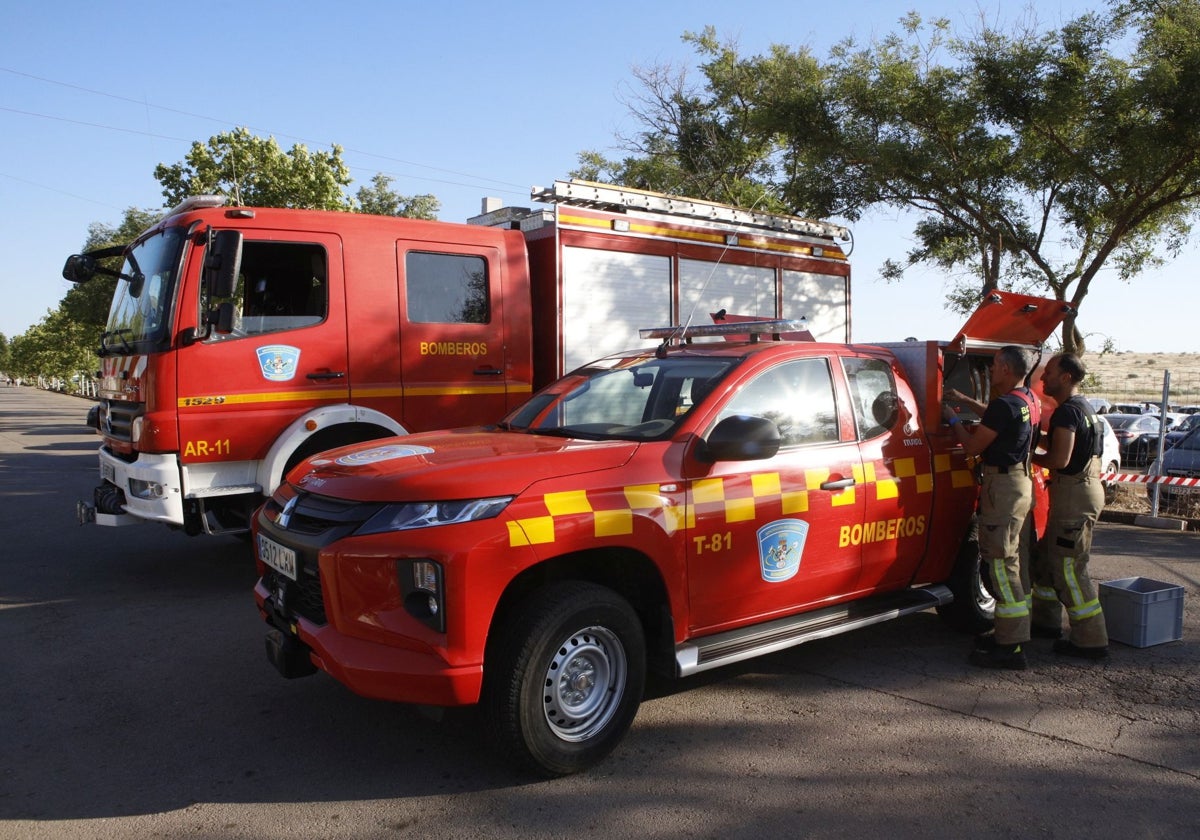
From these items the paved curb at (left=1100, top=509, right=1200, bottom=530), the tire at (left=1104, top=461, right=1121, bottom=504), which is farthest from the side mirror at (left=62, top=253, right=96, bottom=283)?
the tire at (left=1104, top=461, right=1121, bottom=504)

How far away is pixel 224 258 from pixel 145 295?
0.92m

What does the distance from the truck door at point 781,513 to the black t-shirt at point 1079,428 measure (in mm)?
1403

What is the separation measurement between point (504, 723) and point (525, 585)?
1.85 ft

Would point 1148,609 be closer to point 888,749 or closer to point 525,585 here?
point 888,749

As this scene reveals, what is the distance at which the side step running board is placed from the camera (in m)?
4.07

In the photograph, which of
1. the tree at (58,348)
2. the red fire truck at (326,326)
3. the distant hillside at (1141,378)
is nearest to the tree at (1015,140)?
the distant hillside at (1141,378)

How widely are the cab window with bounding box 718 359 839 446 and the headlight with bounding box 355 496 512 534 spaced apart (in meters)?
1.46

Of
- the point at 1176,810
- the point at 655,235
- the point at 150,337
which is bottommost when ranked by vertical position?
the point at 1176,810

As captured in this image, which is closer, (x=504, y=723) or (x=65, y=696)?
(x=504, y=723)

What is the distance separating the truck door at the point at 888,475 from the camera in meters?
4.88

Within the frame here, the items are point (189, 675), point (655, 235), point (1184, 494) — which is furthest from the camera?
point (1184, 494)

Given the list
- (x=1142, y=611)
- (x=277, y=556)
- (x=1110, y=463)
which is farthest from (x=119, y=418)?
(x=1110, y=463)

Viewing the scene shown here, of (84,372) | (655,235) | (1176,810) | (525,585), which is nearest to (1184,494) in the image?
(655,235)

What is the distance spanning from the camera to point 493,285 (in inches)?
294
